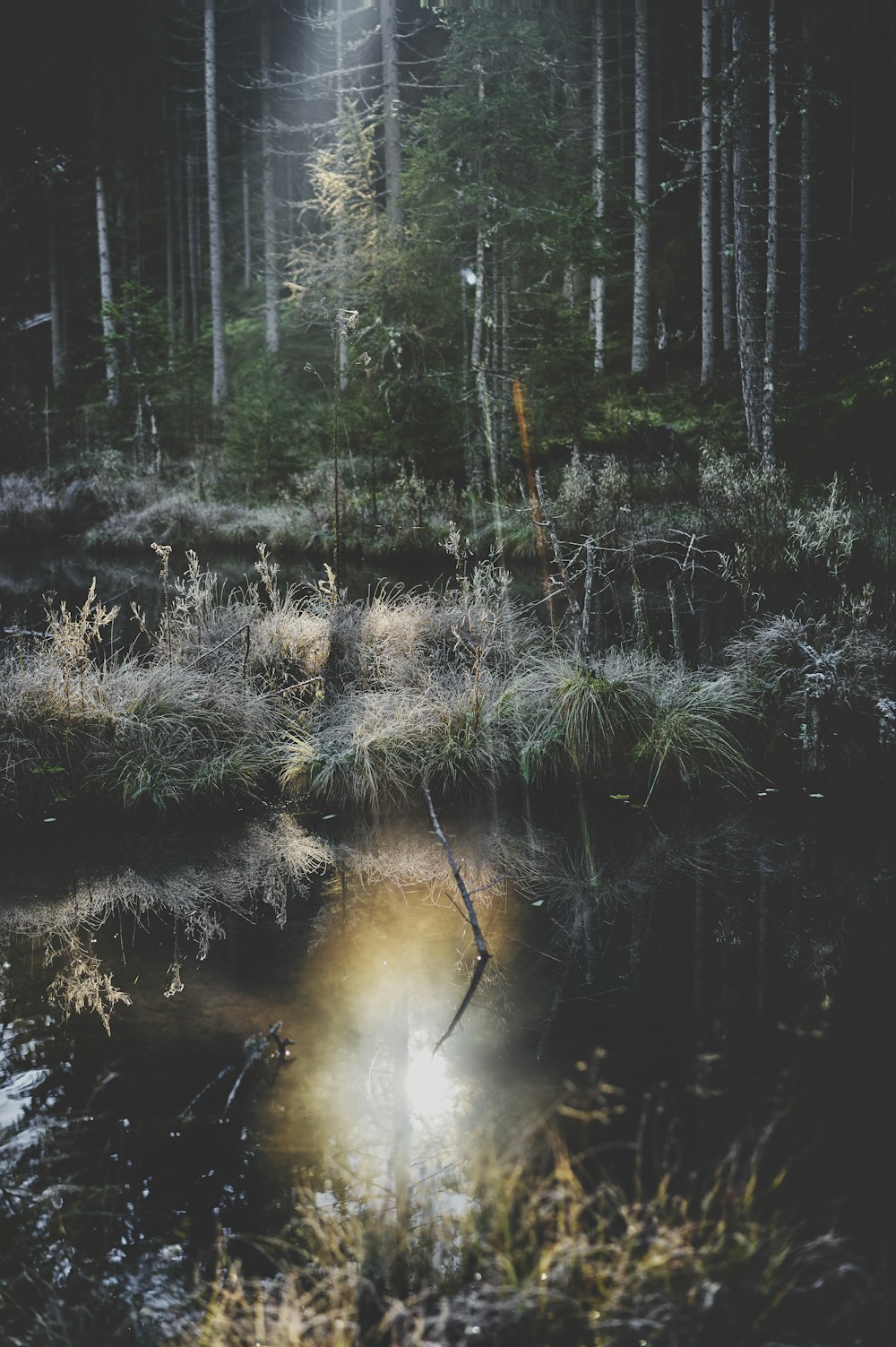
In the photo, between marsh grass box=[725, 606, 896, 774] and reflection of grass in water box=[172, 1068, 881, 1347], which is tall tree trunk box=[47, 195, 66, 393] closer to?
marsh grass box=[725, 606, 896, 774]

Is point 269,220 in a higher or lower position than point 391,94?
lower

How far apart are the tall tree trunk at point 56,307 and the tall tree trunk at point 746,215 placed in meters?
22.5

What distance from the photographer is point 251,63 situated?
31.5 m

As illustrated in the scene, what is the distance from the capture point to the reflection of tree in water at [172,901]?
4.11m

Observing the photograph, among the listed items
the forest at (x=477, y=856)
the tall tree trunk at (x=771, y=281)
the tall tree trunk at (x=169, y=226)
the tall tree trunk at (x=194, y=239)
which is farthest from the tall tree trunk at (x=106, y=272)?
the tall tree trunk at (x=771, y=281)

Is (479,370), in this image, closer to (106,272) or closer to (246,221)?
(106,272)

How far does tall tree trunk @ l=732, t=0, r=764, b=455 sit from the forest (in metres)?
0.08

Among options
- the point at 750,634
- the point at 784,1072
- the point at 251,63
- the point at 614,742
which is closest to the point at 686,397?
the point at 750,634

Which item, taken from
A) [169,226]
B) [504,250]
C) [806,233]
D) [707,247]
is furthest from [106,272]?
[806,233]

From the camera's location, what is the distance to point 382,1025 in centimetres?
362

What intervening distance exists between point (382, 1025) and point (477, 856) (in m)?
1.83

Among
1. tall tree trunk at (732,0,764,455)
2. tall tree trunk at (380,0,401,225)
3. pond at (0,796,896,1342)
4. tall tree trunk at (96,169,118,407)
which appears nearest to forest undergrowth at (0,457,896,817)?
Answer: pond at (0,796,896,1342)

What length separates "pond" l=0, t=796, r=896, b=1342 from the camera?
2.66 metres

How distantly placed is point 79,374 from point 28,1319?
107 ft
